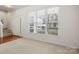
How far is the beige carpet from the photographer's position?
147 cm

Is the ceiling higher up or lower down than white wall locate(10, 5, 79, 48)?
higher up

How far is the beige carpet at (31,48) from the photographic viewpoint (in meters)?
1.47

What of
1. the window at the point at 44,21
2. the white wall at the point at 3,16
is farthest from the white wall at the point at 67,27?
the white wall at the point at 3,16

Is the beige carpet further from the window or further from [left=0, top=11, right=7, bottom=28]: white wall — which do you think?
[left=0, top=11, right=7, bottom=28]: white wall

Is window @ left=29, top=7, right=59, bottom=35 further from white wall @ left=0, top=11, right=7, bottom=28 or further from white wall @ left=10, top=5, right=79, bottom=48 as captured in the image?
white wall @ left=0, top=11, right=7, bottom=28

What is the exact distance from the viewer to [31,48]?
1.49m

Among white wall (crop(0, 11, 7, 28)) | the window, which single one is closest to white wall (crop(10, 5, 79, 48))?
the window

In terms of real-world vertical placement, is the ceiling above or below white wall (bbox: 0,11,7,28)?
above

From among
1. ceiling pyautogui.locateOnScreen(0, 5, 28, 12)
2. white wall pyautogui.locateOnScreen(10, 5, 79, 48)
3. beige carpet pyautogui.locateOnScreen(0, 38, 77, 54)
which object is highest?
ceiling pyautogui.locateOnScreen(0, 5, 28, 12)

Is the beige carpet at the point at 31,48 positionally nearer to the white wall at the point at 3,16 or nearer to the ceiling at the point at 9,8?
the white wall at the point at 3,16

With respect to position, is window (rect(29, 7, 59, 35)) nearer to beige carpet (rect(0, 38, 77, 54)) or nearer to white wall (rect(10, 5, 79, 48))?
white wall (rect(10, 5, 79, 48))

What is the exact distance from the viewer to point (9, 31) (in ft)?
4.95
